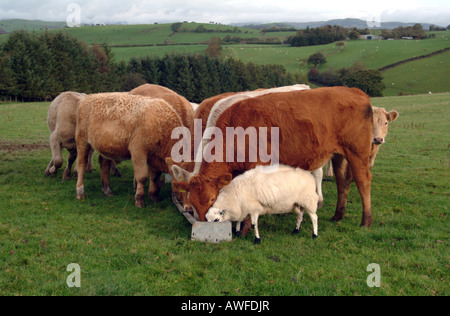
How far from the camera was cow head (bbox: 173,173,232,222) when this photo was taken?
7.12m

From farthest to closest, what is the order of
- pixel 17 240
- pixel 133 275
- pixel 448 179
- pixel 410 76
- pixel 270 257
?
pixel 410 76 → pixel 448 179 → pixel 17 240 → pixel 270 257 → pixel 133 275

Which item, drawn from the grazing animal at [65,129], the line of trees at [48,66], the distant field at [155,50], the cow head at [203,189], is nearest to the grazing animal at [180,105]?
the grazing animal at [65,129]

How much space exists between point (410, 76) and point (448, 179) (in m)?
68.9

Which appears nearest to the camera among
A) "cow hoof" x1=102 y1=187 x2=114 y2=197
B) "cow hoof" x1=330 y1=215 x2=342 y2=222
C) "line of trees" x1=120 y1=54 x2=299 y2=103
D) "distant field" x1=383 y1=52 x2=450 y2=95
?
"cow hoof" x1=330 y1=215 x2=342 y2=222

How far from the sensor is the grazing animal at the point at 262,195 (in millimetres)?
7047

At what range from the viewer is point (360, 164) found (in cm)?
783

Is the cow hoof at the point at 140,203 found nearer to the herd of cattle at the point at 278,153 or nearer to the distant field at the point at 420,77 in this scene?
the herd of cattle at the point at 278,153

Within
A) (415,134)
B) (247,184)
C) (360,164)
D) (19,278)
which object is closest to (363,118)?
(360,164)

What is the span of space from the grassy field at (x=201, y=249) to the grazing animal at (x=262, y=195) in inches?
21.8

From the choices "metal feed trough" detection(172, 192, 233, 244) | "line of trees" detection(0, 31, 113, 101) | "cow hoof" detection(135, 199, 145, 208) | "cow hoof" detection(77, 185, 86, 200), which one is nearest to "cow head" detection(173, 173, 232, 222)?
"metal feed trough" detection(172, 192, 233, 244)

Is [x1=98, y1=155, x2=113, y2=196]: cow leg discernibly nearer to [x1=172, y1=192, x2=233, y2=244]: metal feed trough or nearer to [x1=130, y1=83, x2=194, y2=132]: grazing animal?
[x1=130, y1=83, x2=194, y2=132]: grazing animal

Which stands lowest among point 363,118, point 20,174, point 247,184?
point 20,174

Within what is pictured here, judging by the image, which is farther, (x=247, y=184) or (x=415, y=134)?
(x=415, y=134)
